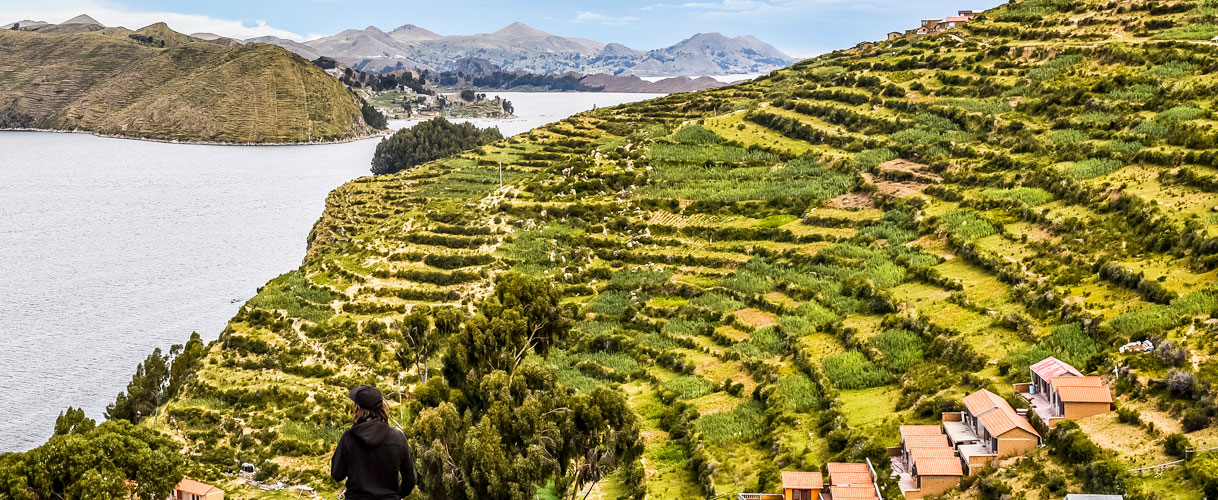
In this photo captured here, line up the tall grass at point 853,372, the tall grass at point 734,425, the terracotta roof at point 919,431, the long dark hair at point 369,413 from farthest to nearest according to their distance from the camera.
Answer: the tall grass at point 853,372
the tall grass at point 734,425
the terracotta roof at point 919,431
the long dark hair at point 369,413

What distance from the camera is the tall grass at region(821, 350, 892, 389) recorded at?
94.7 ft

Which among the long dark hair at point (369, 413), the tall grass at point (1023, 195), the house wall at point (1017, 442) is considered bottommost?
the house wall at point (1017, 442)

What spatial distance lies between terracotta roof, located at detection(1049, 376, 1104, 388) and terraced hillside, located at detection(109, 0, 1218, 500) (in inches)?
26.9

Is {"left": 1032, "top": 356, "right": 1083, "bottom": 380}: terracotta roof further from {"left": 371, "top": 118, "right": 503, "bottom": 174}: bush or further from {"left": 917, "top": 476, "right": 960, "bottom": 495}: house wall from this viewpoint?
{"left": 371, "top": 118, "right": 503, "bottom": 174}: bush

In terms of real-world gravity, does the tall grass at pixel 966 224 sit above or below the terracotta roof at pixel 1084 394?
above

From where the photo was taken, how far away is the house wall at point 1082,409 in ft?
72.0

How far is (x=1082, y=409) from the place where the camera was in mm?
21969

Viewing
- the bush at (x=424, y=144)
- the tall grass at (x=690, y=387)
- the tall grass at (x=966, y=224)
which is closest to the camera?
the tall grass at (x=690, y=387)

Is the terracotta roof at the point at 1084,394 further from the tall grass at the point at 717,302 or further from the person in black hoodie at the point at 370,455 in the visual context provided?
the person in black hoodie at the point at 370,455

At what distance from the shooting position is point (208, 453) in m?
34.6

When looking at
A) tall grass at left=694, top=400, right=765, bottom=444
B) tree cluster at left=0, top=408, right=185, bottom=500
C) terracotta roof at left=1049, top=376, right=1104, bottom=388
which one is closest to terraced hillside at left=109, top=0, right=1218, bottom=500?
tall grass at left=694, top=400, right=765, bottom=444

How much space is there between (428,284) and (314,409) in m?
9.81

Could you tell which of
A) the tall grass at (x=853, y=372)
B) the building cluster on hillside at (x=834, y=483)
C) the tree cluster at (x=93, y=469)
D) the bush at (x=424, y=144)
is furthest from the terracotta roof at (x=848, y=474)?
the bush at (x=424, y=144)

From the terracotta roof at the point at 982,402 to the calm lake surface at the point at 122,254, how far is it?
33.7 metres
